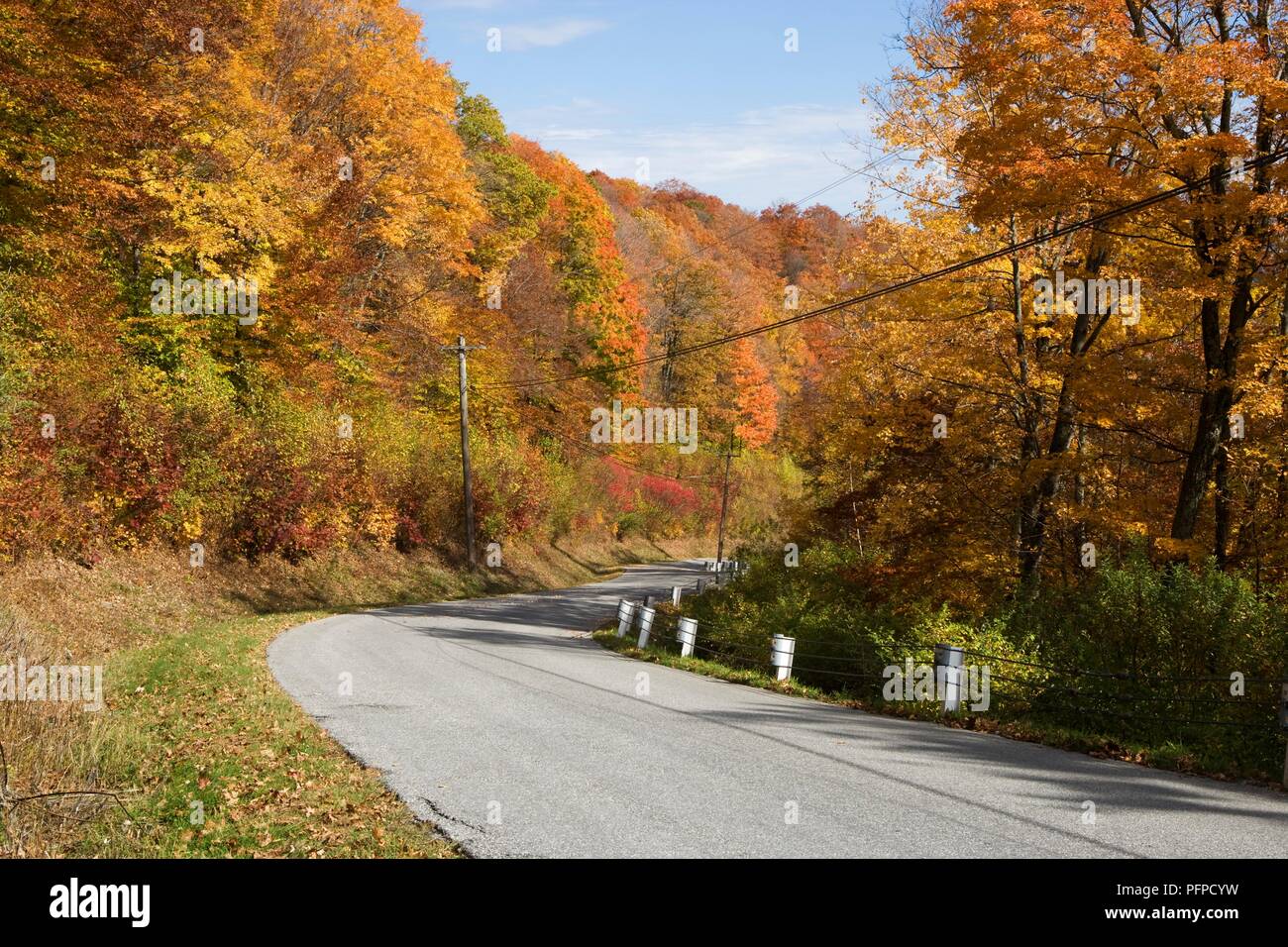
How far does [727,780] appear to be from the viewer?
8.09 m

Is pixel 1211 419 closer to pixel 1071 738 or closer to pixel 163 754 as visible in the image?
pixel 1071 738

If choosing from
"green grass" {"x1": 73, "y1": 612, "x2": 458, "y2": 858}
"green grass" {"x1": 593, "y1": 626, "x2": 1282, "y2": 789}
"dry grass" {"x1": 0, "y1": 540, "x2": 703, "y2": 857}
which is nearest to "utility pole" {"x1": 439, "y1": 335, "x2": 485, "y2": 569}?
"dry grass" {"x1": 0, "y1": 540, "x2": 703, "y2": 857}

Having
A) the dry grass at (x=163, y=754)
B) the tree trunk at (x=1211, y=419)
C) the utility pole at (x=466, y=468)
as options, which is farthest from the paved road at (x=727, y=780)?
the utility pole at (x=466, y=468)

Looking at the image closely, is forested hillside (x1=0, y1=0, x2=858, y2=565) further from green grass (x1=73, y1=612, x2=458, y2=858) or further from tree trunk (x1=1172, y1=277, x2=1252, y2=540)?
tree trunk (x1=1172, y1=277, x2=1252, y2=540)

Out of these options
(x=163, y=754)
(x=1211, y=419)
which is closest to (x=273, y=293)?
(x=163, y=754)

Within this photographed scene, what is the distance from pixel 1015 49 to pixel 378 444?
80.0 feet

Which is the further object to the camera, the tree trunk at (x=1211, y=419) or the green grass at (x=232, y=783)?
the tree trunk at (x=1211, y=419)

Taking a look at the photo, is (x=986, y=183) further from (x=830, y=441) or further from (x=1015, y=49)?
(x=830, y=441)

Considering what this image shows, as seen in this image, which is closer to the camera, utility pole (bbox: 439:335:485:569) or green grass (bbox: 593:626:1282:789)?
green grass (bbox: 593:626:1282:789)

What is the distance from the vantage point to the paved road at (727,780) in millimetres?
6445

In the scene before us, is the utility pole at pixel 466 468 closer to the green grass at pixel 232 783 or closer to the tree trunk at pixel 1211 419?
the green grass at pixel 232 783

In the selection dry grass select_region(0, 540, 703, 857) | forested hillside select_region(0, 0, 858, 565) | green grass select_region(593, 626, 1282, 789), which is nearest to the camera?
dry grass select_region(0, 540, 703, 857)

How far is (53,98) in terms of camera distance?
20.7 metres

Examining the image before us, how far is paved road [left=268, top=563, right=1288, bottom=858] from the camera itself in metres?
6.45
